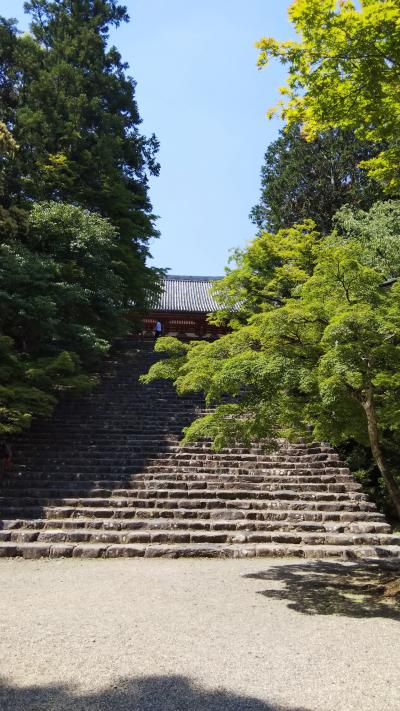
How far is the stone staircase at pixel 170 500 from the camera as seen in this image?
27.7ft

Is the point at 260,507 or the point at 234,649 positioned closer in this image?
the point at 234,649

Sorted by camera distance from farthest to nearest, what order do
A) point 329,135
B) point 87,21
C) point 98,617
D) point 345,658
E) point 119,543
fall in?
point 329,135
point 87,21
point 119,543
point 98,617
point 345,658

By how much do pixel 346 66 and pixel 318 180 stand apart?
20.7 m

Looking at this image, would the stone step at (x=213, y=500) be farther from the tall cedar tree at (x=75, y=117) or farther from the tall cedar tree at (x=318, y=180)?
the tall cedar tree at (x=318, y=180)

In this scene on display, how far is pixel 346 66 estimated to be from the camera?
5.19 meters

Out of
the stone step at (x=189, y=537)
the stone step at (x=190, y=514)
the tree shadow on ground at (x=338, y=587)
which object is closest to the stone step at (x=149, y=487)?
the stone step at (x=190, y=514)

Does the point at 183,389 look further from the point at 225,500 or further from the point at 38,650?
the point at 225,500

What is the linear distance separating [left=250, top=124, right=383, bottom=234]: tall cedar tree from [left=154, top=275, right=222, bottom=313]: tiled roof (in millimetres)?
6268

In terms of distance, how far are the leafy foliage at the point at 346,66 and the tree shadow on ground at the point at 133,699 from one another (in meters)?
5.68

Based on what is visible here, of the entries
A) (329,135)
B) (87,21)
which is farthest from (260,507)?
(87,21)

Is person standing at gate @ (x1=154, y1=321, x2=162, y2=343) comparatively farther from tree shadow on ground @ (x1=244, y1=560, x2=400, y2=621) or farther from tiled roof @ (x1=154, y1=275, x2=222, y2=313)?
tree shadow on ground @ (x1=244, y1=560, x2=400, y2=621)

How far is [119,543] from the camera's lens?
8.50m

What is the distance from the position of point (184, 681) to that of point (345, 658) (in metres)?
1.36

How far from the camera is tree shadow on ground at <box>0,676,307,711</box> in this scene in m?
3.10
